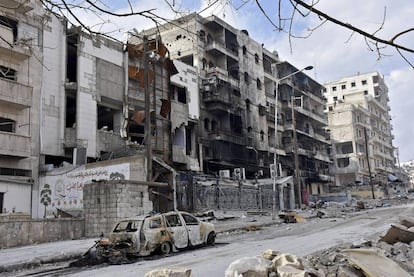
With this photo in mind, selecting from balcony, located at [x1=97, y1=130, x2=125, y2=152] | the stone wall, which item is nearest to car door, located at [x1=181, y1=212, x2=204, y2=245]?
the stone wall

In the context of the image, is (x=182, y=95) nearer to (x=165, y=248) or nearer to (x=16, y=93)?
(x=16, y=93)

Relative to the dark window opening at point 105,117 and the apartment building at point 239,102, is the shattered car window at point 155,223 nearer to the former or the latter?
the dark window opening at point 105,117

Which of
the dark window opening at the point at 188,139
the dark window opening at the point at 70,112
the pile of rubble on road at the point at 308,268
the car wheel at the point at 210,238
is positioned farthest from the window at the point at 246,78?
the pile of rubble on road at the point at 308,268

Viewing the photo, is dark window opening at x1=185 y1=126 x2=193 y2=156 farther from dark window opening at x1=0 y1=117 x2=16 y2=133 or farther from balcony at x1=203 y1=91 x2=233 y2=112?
dark window opening at x1=0 y1=117 x2=16 y2=133

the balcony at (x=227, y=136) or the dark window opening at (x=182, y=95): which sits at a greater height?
the dark window opening at (x=182, y=95)

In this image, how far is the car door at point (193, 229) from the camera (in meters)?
15.0

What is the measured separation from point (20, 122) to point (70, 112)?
5.28m

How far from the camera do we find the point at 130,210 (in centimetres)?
1928

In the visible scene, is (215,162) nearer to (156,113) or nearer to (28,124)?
(156,113)

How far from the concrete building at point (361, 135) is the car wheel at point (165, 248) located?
59.5m

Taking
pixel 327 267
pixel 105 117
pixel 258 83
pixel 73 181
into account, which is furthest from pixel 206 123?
pixel 327 267

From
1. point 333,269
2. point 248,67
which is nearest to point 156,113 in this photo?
point 248,67

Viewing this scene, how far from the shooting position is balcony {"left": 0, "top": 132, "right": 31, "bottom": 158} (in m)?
25.3

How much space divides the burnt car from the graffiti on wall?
313 inches
